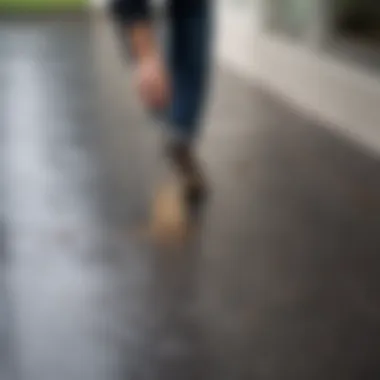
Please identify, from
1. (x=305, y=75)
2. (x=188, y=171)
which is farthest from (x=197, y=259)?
(x=305, y=75)

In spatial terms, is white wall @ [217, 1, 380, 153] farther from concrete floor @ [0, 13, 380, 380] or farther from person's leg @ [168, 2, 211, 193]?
person's leg @ [168, 2, 211, 193]

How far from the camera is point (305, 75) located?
4176 mm

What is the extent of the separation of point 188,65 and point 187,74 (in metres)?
0.03

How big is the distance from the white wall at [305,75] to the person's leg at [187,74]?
0.74m

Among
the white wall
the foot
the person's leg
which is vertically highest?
the person's leg

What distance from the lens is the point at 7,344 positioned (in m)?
1.93

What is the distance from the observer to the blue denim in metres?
2.88

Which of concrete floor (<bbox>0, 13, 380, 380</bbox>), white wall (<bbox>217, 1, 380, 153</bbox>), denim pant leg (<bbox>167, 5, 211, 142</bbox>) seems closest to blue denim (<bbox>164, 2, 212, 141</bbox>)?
denim pant leg (<bbox>167, 5, 211, 142</bbox>)

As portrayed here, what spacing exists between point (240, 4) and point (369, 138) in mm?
1980

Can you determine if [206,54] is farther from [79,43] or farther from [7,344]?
[79,43]

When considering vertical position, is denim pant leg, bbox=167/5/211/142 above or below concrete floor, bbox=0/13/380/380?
above

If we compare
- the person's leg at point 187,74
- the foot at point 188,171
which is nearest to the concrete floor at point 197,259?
the foot at point 188,171

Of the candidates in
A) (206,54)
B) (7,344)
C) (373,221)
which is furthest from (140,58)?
(7,344)

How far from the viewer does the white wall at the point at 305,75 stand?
3562 mm
